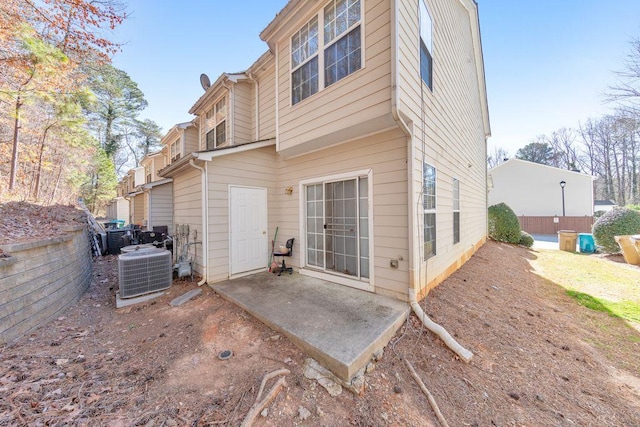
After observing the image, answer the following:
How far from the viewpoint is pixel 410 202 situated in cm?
366

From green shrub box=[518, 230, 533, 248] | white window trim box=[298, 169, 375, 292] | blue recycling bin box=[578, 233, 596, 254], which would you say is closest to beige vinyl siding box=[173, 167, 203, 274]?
white window trim box=[298, 169, 375, 292]

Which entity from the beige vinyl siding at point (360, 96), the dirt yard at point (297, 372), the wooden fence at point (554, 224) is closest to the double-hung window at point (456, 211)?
the dirt yard at point (297, 372)

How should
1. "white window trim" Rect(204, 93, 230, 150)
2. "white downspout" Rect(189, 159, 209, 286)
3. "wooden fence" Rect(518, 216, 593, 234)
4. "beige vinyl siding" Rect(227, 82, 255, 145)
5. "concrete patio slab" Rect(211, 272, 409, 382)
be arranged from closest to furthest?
"concrete patio slab" Rect(211, 272, 409, 382) < "white downspout" Rect(189, 159, 209, 286) < "beige vinyl siding" Rect(227, 82, 255, 145) < "white window trim" Rect(204, 93, 230, 150) < "wooden fence" Rect(518, 216, 593, 234)

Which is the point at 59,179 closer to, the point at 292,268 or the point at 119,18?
the point at 119,18

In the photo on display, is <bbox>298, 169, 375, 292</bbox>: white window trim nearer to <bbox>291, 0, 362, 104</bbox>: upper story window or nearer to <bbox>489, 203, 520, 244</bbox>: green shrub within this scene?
<bbox>291, 0, 362, 104</bbox>: upper story window

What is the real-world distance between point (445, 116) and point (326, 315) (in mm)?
5076

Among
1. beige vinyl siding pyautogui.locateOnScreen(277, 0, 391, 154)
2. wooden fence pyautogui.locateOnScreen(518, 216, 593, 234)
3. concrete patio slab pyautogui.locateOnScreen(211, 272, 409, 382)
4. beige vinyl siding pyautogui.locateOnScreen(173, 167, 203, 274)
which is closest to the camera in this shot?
concrete patio slab pyautogui.locateOnScreen(211, 272, 409, 382)

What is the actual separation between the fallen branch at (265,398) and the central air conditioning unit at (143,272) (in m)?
3.75

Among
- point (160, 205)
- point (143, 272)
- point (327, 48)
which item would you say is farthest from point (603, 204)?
point (160, 205)

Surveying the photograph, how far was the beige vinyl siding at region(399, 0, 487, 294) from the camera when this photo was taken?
372 centimetres

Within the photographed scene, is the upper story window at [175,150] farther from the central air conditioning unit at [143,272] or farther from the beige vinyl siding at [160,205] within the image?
the central air conditioning unit at [143,272]

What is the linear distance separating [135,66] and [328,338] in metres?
10.8

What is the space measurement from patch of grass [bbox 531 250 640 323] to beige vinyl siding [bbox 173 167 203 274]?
8.06m

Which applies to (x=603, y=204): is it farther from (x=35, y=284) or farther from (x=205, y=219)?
(x=35, y=284)
